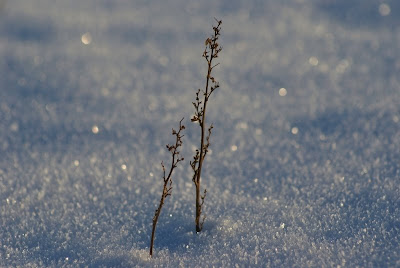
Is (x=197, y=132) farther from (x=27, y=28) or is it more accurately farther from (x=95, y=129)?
(x=27, y=28)

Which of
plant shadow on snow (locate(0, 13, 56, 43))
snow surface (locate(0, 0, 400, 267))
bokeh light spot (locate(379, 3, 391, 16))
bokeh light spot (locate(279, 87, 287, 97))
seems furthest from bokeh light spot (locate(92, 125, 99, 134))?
bokeh light spot (locate(379, 3, 391, 16))

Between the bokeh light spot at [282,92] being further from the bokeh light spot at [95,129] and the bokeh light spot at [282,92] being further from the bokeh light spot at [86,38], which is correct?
the bokeh light spot at [86,38]

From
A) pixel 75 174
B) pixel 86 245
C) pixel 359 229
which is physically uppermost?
pixel 75 174

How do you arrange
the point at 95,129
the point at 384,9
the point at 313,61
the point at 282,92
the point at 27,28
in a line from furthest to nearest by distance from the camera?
the point at 384,9 → the point at 27,28 → the point at 313,61 → the point at 282,92 → the point at 95,129

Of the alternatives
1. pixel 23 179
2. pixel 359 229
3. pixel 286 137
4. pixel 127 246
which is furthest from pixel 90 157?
pixel 359 229

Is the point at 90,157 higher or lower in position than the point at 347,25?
lower

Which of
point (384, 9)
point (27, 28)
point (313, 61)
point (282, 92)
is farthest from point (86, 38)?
point (384, 9)

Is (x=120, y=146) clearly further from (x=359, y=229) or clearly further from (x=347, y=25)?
(x=347, y=25)

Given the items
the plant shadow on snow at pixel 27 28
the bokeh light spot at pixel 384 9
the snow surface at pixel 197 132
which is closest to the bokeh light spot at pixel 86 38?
the snow surface at pixel 197 132
